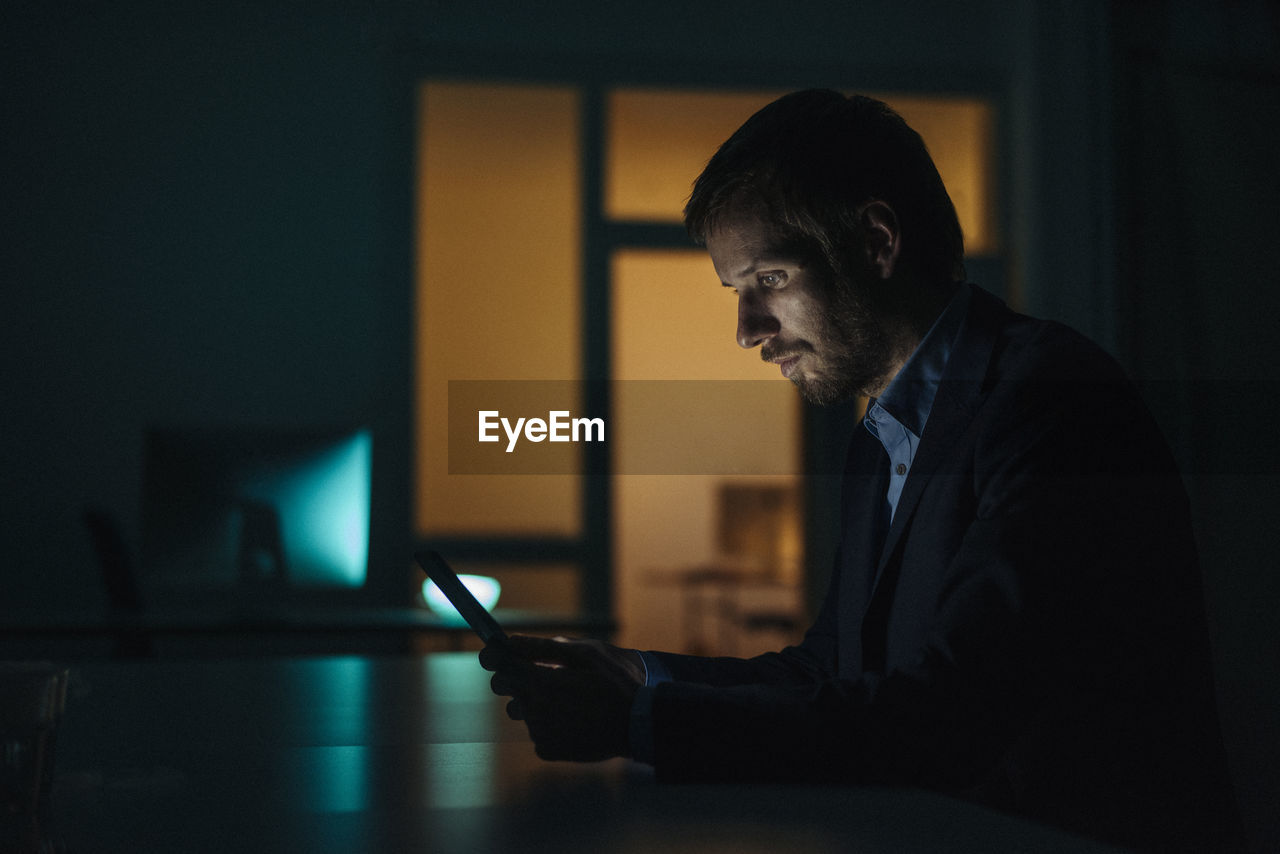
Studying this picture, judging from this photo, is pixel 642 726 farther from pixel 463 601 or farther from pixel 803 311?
pixel 803 311

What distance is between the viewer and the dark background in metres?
4.00

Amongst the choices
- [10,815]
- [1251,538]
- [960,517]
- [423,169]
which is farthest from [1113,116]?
[10,815]

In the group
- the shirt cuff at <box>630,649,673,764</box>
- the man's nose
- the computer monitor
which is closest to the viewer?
the shirt cuff at <box>630,649,673,764</box>

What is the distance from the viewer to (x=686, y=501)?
7.72 meters

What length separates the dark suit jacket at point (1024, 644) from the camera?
821 mm

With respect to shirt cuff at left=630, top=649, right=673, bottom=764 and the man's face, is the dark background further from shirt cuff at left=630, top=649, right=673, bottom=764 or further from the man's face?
shirt cuff at left=630, top=649, right=673, bottom=764

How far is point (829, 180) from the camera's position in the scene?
139 centimetres

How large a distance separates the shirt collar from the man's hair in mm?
140

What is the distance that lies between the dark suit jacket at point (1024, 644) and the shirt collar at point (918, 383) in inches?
4.0

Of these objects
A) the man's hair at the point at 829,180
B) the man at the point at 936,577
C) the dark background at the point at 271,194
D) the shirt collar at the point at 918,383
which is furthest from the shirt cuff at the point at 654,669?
the dark background at the point at 271,194

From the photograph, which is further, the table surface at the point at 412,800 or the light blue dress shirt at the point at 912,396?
the light blue dress shirt at the point at 912,396

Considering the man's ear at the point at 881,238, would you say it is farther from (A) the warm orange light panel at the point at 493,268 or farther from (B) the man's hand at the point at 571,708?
(A) the warm orange light panel at the point at 493,268

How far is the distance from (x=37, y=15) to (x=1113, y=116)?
4.18 metres

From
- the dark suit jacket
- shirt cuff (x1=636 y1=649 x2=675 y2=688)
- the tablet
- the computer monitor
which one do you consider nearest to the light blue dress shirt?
the dark suit jacket
